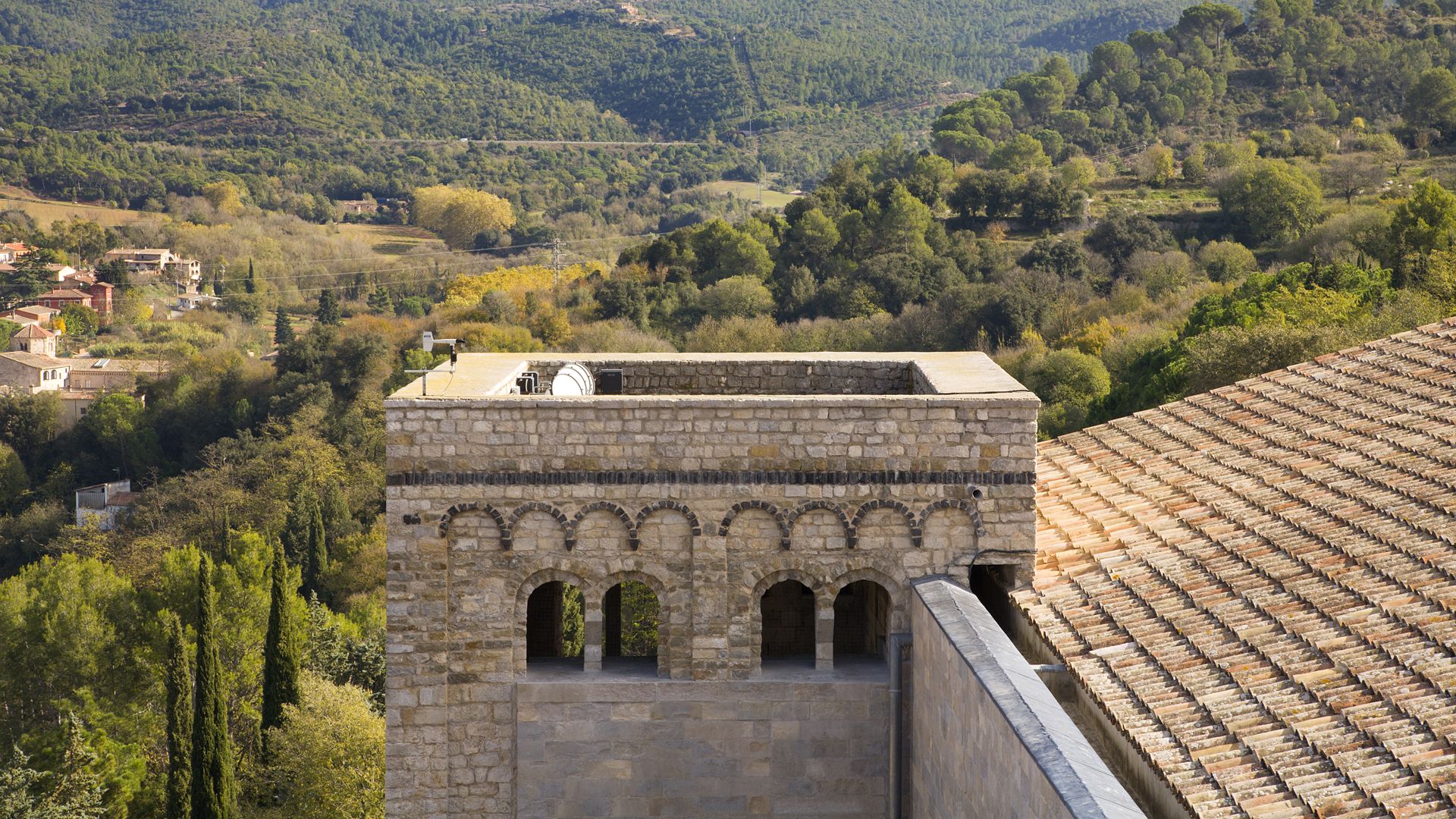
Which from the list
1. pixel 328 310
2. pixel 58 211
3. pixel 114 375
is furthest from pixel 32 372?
pixel 58 211

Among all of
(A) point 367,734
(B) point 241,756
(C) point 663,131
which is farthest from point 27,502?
(C) point 663,131

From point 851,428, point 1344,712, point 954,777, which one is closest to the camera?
point 1344,712

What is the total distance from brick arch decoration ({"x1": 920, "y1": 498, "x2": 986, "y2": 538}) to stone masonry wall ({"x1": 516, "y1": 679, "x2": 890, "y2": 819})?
4.30ft

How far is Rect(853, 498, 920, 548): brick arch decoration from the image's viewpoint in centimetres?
1105

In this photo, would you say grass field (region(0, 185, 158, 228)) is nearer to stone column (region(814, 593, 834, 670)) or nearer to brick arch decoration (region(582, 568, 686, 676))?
brick arch decoration (region(582, 568, 686, 676))

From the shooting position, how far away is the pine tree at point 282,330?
3086 inches

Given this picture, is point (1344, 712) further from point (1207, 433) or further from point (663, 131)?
point (663, 131)

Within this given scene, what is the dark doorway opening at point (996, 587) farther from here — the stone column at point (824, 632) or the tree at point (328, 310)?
the tree at point (328, 310)

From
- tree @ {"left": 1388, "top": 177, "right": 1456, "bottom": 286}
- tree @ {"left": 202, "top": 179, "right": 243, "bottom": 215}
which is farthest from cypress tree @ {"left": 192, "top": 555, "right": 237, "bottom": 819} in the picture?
tree @ {"left": 202, "top": 179, "right": 243, "bottom": 215}

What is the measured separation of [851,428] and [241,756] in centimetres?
2478

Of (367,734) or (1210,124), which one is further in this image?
(1210,124)

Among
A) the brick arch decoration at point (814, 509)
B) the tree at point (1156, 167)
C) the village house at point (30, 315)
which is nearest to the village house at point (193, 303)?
the village house at point (30, 315)

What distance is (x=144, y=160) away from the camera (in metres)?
114

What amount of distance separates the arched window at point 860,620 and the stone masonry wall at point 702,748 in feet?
3.46
